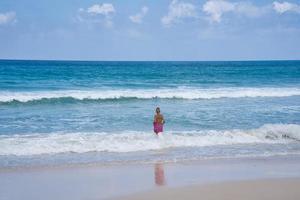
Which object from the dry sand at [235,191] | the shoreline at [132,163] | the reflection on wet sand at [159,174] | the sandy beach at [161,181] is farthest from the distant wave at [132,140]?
the dry sand at [235,191]

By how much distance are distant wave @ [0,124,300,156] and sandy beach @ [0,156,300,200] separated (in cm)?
218

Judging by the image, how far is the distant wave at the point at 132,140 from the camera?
1334 cm

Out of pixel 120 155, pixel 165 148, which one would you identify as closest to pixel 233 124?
pixel 165 148

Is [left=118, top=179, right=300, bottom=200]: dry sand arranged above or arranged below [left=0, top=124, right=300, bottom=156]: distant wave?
below

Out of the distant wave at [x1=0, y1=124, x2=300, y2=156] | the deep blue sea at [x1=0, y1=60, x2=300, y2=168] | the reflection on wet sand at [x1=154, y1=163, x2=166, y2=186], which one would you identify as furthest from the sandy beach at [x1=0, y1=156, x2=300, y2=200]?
the distant wave at [x1=0, y1=124, x2=300, y2=156]

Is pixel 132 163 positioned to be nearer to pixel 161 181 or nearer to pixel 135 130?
pixel 161 181

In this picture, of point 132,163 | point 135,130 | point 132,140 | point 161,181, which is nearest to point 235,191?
point 161,181

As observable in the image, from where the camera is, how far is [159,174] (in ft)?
34.2

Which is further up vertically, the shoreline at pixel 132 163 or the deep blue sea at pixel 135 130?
the deep blue sea at pixel 135 130

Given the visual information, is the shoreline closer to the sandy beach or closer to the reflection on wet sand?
the sandy beach

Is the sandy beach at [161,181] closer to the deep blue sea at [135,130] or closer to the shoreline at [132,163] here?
the shoreline at [132,163]

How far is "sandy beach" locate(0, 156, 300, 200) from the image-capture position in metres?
8.73

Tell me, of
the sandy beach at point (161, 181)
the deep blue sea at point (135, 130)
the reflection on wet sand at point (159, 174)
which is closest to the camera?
the sandy beach at point (161, 181)

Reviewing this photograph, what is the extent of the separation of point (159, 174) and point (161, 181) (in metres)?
0.63
